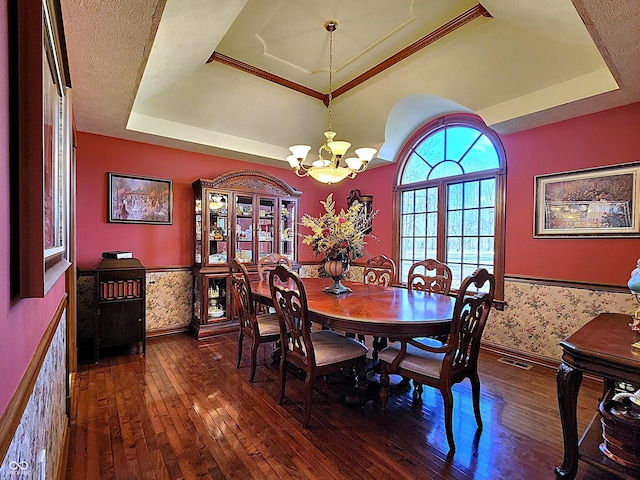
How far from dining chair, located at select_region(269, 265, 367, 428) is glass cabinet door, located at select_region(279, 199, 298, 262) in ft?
8.34

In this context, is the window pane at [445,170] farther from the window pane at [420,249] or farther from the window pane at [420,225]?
the window pane at [420,249]

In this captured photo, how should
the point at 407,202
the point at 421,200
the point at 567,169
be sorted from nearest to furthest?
1. the point at 567,169
2. the point at 421,200
3. the point at 407,202

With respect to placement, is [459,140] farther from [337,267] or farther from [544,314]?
[337,267]

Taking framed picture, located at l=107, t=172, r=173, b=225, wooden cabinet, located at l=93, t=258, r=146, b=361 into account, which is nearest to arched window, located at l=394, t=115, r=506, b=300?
framed picture, located at l=107, t=172, r=173, b=225

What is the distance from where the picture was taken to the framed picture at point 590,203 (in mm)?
2797

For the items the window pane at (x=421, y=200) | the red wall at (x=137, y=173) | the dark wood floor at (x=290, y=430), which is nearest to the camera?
the dark wood floor at (x=290, y=430)

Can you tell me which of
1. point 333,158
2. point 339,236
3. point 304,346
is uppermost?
point 333,158

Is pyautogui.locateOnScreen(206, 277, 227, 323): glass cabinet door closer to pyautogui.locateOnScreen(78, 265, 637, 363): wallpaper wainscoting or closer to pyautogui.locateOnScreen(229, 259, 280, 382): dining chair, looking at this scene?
pyautogui.locateOnScreen(78, 265, 637, 363): wallpaper wainscoting

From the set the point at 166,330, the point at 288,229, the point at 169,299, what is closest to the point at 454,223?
the point at 288,229

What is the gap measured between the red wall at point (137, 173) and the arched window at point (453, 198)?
2601 millimetres

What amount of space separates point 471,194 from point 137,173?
4.20m

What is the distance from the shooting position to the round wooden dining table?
201cm

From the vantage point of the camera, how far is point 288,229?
502 cm

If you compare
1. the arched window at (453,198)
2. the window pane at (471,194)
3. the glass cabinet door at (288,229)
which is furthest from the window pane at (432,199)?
the glass cabinet door at (288,229)
